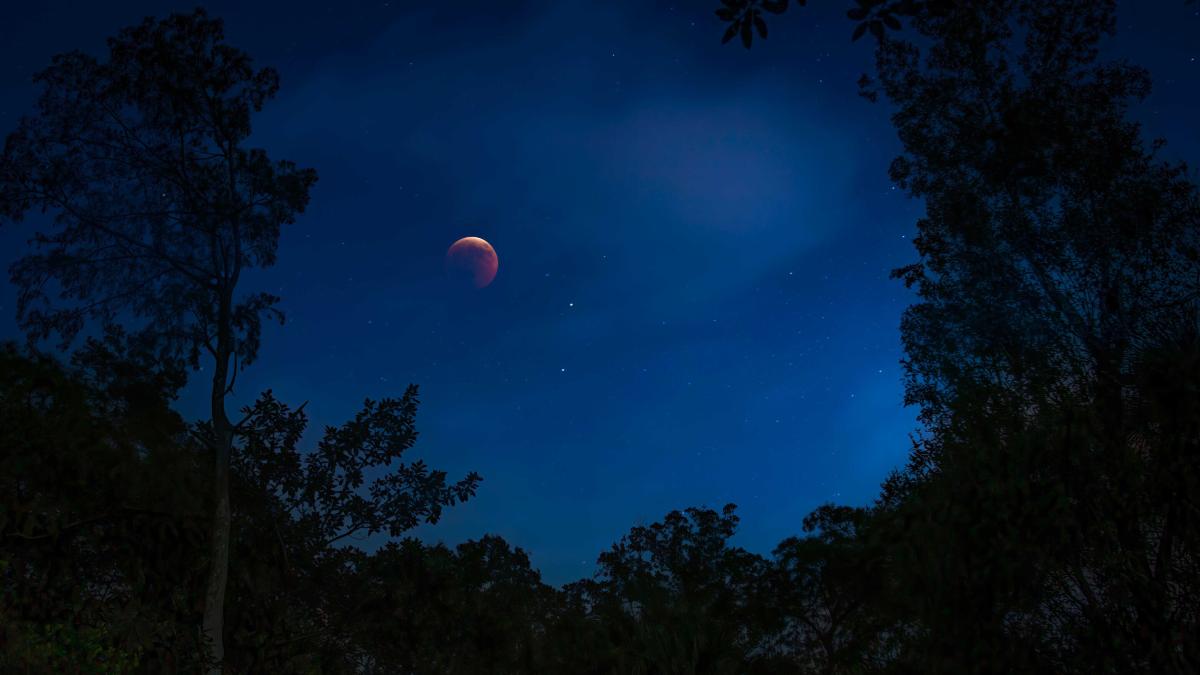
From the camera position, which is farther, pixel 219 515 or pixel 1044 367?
Result: pixel 219 515

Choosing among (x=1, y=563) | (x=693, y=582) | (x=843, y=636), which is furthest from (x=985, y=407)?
(x=693, y=582)

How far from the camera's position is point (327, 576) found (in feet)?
62.3

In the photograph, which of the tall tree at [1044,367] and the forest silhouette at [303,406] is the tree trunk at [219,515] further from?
the tall tree at [1044,367]

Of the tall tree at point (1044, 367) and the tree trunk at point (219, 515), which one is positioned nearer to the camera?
the tall tree at point (1044, 367)

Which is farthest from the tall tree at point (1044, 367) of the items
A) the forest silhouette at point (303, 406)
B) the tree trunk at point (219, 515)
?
the tree trunk at point (219, 515)

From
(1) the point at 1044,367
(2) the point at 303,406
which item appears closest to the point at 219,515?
(2) the point at 303,406

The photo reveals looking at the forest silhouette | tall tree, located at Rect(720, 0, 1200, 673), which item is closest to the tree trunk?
the forest silhouette

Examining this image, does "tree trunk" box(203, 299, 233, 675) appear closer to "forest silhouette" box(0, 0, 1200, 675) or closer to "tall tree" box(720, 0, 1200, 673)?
"forest silhouette" box(0, 0, 1200, 675)

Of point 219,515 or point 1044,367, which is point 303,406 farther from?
point 1044,367

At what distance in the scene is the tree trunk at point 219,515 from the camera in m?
15.7

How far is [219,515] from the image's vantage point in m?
16.6

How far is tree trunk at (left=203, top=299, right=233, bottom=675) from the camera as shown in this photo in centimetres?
1566

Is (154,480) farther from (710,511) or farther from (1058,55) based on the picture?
(710,511)

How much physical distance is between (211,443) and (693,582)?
82.8 ft
